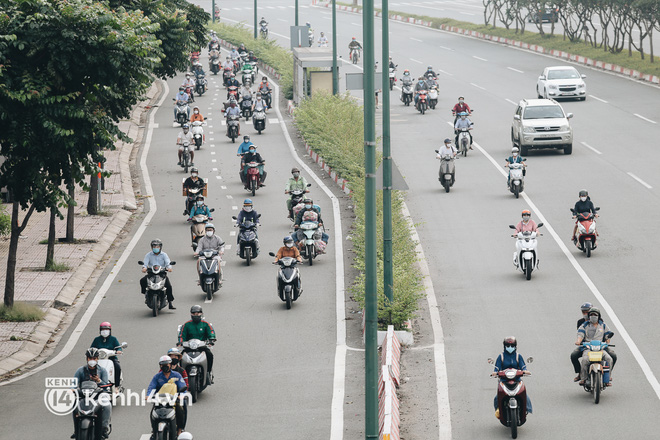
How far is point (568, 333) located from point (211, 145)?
85.2ft

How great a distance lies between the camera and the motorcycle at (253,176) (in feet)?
113

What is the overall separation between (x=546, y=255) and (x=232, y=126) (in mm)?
20616

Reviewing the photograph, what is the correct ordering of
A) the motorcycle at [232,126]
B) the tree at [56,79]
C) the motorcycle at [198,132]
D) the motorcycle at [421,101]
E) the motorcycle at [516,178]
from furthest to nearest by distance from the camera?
the motorcycle at [421,101], the motorcycle at [232,126], the motorcycle at [198,132], the motorcycle at [516,178], the tree at [56,79]

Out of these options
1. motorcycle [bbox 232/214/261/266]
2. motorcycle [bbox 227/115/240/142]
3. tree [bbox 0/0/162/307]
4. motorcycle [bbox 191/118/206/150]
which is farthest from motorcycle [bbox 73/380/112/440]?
motorcycle [bbox 227/115/240/142]

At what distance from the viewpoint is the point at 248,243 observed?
85.6 feet

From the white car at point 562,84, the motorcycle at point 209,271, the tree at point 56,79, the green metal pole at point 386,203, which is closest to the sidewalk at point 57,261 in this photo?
the tree at point 56,79

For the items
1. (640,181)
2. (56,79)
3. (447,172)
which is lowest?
(640,181)

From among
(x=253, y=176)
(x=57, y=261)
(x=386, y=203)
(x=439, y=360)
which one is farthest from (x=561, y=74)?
(x=439, y=360)

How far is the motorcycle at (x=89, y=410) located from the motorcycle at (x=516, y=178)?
19.1 meters

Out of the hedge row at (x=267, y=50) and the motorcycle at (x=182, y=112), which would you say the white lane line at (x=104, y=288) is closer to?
the motorcycle at (x=182, y=112)

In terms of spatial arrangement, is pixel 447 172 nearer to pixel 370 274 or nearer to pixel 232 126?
pixel 232 126

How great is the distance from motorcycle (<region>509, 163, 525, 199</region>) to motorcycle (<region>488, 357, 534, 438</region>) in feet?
55.5

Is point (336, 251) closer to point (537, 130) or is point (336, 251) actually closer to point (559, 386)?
point (559, 386)

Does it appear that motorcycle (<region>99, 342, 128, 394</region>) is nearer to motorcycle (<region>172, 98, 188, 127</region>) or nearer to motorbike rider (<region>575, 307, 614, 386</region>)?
motorbike rider (<region>575, 307, 614, 386</region>)
